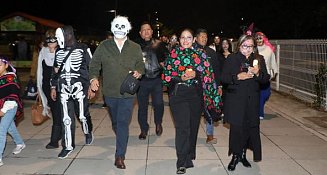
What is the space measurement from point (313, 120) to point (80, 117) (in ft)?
17.4

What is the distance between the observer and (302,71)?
12.2 meters

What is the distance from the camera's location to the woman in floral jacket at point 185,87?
5.32 m

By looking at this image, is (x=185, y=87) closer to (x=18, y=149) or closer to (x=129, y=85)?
(x=129, y=85)

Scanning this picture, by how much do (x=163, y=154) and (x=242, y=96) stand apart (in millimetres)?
1664

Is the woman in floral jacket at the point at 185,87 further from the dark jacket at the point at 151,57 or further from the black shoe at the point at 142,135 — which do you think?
the black shoe at the point at 142,135

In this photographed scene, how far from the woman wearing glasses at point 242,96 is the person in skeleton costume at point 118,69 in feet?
4.25

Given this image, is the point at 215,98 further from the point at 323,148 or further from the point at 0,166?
the point at 0,166

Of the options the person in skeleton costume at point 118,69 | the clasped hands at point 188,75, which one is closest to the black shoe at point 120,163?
the person in skeleton costume at point 118,69

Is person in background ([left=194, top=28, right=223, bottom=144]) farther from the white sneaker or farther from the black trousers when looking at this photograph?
the white sneaker

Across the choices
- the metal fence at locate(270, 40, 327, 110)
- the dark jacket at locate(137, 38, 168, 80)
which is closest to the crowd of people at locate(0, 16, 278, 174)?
the dark jacket at locate(137, 38, 168, 80)

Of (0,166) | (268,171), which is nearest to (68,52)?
(0,166)

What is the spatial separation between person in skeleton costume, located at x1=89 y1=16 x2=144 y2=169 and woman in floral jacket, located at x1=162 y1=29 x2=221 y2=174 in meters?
0.54

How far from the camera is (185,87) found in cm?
534

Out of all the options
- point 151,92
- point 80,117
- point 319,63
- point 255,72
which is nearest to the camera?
point 255,72
